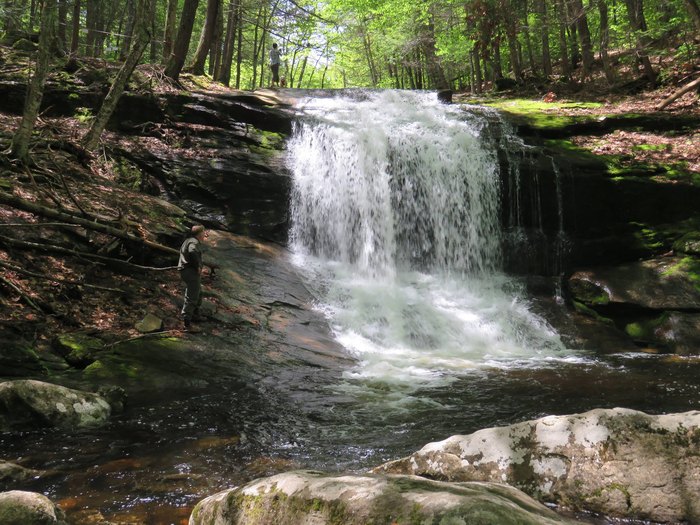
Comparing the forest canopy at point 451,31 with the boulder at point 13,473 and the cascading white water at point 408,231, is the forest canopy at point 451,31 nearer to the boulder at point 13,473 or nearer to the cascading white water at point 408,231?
the cascading white water at point 408,231

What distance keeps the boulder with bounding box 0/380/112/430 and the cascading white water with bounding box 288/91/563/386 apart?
227 inches

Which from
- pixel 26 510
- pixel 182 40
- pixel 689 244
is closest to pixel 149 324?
pixel 26 510

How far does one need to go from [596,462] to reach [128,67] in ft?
34.8

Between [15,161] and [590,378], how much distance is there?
33.7 ft

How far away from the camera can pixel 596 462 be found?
2900 mm

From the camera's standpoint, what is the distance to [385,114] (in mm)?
16719

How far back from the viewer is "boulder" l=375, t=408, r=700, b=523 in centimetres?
270

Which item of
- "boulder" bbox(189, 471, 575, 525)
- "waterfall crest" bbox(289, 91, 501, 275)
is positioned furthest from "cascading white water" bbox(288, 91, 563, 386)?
"boulder" bbox(189, 471, 575, 525)

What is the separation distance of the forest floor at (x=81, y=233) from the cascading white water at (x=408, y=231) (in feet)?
12.0

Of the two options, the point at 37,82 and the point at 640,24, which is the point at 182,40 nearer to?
the point at 37,82

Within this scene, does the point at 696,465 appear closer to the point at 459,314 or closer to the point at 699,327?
the point at 459,314

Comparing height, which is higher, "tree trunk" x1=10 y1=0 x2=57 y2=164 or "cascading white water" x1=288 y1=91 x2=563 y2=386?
"tree trunk" x1=10 y1=0 x2=57 y2=164

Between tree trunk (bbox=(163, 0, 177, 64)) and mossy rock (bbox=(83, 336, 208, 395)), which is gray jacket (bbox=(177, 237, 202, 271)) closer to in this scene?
mossy rock (bbox=(83, 336, 208, 395))

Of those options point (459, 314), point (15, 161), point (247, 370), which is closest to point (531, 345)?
point (459, 314)
